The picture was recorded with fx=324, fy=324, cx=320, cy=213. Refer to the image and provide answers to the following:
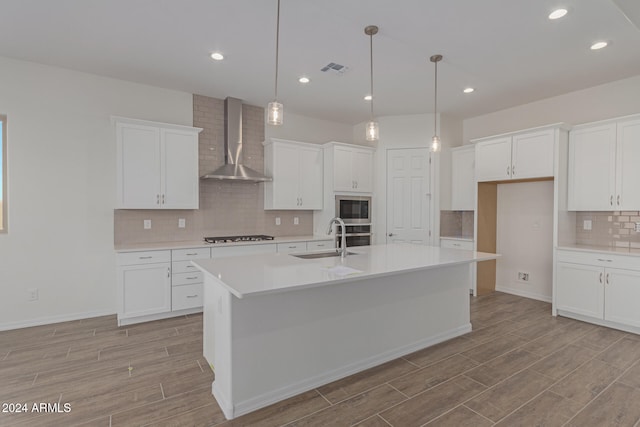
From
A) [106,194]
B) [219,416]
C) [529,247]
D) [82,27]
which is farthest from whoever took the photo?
[529,247]

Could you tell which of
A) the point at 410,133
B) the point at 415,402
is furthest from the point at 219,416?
the point at 410,133

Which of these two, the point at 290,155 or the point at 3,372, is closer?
the point at 3,372

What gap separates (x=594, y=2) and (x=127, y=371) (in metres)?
4.65

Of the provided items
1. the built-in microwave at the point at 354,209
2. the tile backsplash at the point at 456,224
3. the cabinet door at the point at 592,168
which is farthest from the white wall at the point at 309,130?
the cabinet door at the point at 592,168

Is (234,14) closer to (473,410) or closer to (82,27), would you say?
(82,27)

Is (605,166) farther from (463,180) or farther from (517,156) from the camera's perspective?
(463,180)

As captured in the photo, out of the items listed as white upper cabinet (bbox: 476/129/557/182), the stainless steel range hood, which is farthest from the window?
white upper cabinet (bbox: 476/129/557/182)

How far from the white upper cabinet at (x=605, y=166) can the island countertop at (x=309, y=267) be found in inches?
81.2

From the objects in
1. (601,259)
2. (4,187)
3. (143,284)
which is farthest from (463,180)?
(4,187)

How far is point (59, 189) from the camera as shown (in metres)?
3.73

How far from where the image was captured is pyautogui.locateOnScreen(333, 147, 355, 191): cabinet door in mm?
5160

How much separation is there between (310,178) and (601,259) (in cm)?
383

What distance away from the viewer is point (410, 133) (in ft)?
17.7

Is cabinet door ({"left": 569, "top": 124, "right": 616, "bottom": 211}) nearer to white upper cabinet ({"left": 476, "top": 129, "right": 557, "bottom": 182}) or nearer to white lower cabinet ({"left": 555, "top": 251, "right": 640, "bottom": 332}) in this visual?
white upper cabinet ({"left": 476, "top": 129, "right": 557, "bottom": 182})
